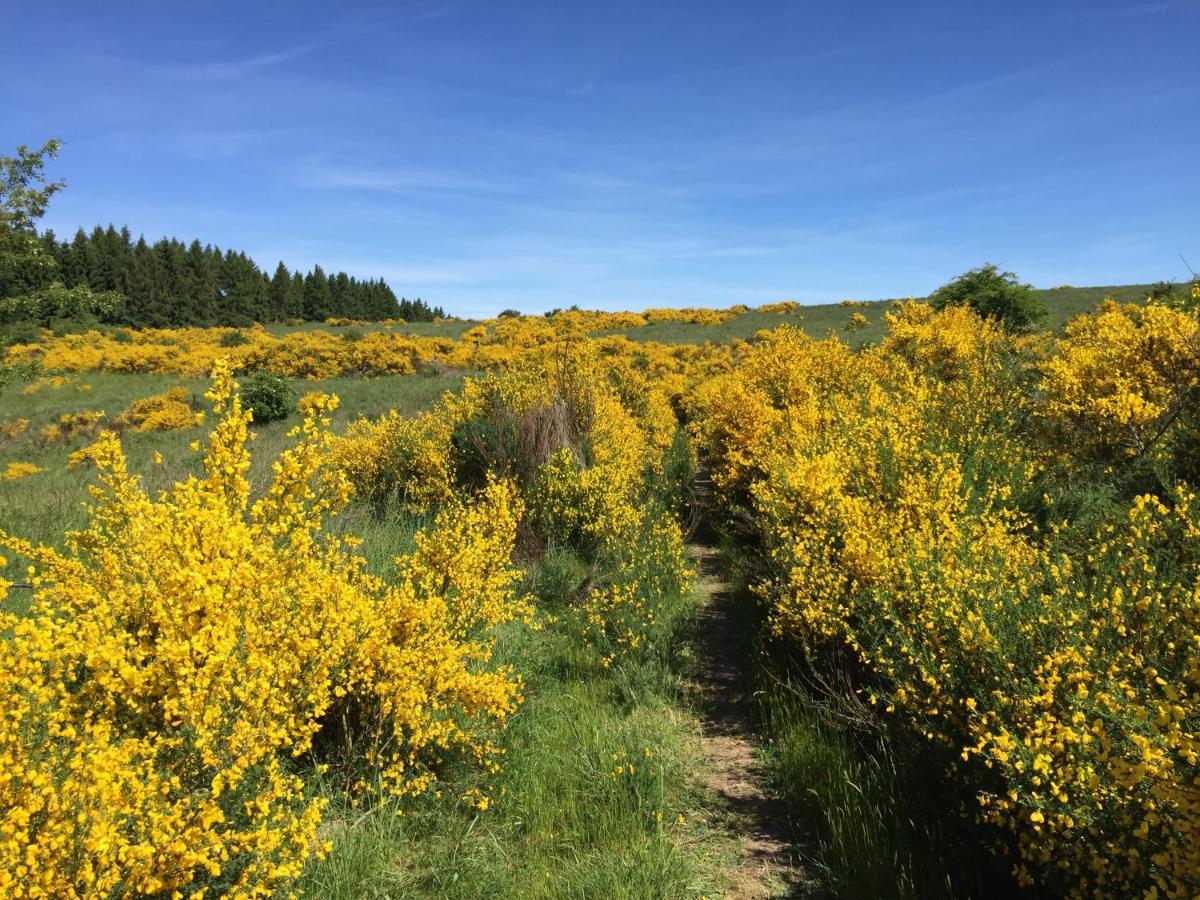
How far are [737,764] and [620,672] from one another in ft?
3.81

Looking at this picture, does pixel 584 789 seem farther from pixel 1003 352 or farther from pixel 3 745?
pixel 1003 352

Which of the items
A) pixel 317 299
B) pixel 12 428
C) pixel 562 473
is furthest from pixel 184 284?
pixel 562 473

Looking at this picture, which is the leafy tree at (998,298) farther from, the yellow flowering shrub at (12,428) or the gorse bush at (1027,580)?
the yellow flowering shrub at (12,428)

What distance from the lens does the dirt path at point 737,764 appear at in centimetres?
313

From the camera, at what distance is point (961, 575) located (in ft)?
11.5

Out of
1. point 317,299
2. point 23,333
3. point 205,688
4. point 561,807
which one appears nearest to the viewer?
point 205,688

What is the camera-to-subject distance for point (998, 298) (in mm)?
19156

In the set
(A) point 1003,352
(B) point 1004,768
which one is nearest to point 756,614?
(B) point 1004,768

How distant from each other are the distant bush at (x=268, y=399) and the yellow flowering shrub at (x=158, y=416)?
1473mm

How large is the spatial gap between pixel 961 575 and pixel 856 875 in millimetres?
1745

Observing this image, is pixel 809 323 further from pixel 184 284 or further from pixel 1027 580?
pixel 184 284

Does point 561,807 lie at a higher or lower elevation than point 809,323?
lower

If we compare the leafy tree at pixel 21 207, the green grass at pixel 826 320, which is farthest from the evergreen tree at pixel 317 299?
the leafy tree at pixel 21 207

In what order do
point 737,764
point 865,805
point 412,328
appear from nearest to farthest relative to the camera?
point 865,805, point 737,764, point 412,328
